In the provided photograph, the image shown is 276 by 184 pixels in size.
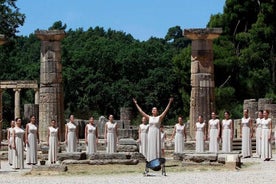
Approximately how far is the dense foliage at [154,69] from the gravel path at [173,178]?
3054 centimetres

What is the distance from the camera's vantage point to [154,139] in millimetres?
21984

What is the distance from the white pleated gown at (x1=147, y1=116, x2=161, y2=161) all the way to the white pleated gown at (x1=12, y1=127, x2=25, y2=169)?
15.6 feet

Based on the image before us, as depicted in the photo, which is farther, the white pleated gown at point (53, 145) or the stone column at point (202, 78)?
the stone column at point (202, 78)

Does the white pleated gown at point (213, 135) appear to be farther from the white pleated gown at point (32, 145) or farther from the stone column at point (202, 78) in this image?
the white pleated gown at point (32, 145)

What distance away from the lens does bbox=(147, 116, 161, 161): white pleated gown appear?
21.9m

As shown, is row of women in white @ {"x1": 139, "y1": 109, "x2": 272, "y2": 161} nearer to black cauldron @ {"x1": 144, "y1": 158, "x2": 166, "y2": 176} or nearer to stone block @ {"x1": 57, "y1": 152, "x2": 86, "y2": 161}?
stone block @ {"x1": 57, "y1": 152, "x2": 86, "y2": 161}

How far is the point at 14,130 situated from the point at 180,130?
671 cm

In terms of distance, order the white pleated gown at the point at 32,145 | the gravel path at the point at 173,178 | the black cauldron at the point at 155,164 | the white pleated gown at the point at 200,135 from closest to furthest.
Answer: the gravel path at the point at 173,178, the black cauldron at the point at 155,164, the white pleated gown at the point at 32,145, the white pleated gown at the point at 200,135

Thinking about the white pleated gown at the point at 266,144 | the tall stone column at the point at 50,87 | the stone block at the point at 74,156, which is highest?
the tall stone column at the point at 50,87

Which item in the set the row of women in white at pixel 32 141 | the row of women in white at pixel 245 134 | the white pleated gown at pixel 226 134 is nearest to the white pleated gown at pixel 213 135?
the row of women in white at pixel 245 134

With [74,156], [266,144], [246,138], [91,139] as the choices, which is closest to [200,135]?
[246,138]

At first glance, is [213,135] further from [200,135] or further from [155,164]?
[155,164]

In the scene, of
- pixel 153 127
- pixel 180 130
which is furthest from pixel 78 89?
pixel 153 127

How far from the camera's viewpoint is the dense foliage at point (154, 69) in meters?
52.8
